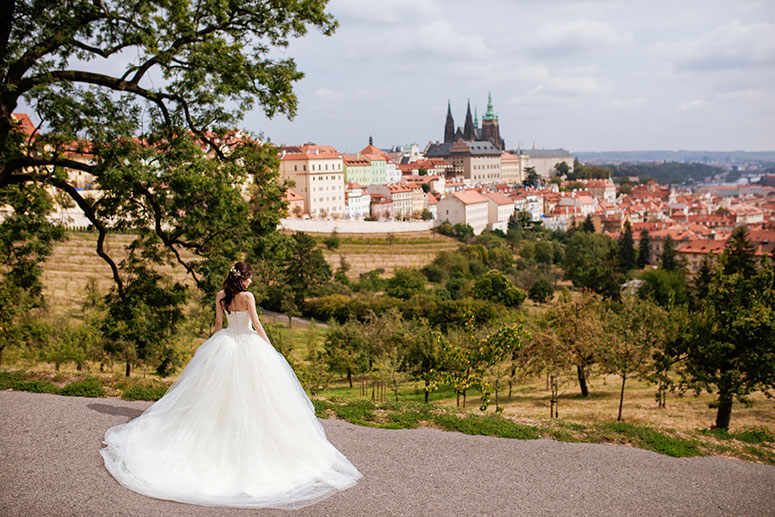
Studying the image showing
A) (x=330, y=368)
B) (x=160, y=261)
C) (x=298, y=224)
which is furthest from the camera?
(x=298, y=224)

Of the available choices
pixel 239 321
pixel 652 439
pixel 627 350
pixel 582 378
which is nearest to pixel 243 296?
pixel 239 321

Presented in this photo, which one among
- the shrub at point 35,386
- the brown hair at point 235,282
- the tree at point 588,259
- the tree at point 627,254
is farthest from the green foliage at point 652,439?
the tree at point 627,254

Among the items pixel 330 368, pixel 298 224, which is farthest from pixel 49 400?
pixel 298 224

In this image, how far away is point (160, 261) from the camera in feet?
35.7

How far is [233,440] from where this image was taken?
5.69 metres

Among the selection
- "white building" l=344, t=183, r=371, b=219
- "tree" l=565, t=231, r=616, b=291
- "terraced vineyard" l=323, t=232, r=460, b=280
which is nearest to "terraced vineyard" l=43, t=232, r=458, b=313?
"terraced vineyard" l=323, t=232, r=460, b=280

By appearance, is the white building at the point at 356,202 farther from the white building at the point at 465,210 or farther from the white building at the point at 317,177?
the white building at the point at 465,210

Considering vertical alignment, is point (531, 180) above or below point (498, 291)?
above

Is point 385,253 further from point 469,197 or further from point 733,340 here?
point 733,340

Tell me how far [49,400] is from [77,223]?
51.9m

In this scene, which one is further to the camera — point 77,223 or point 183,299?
point 77,223

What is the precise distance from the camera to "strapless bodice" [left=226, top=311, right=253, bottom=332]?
6273 millimetres

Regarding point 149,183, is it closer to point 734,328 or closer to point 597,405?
point 734,328

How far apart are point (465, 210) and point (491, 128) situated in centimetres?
9536
